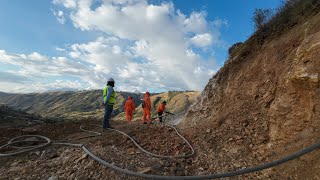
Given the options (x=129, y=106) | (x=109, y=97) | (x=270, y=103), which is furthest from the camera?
(x=129, y=106)

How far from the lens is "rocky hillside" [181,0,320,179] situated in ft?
19.3

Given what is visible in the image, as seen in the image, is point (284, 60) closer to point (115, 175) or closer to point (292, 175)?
point (292, 175)

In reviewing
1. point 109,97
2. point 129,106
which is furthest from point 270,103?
point 129,106

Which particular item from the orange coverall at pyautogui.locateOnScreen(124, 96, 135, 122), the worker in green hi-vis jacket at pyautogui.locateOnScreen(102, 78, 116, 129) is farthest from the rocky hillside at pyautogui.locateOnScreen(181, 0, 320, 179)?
the orange coverall at pyautogui.locateOnScreen(124, 96, 135, 122)

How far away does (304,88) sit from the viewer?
6.16 metres

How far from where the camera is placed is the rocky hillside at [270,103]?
19.3ft

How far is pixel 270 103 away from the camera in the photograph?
7391mm

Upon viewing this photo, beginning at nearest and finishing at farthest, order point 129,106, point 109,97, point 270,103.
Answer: point 270,103 → point 109,97 → point 129,106

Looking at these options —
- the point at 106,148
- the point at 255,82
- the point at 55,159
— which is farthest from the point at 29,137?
the point at 255,82

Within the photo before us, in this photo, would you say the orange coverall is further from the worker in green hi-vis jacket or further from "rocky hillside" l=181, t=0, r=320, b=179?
"rocky hillside" l=181, t=0, r=320, b=179

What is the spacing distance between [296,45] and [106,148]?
637 cm

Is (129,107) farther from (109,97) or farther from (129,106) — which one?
(109,97)

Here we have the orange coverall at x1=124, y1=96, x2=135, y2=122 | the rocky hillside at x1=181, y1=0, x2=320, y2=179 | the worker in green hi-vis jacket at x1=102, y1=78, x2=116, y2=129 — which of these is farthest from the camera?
the orange coverall at x1=124, y1=96, x2=135, y2=122

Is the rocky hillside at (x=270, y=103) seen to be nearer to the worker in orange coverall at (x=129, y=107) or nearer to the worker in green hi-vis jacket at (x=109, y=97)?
the worker in green hi-vis jacket at (x=109, y=97)
